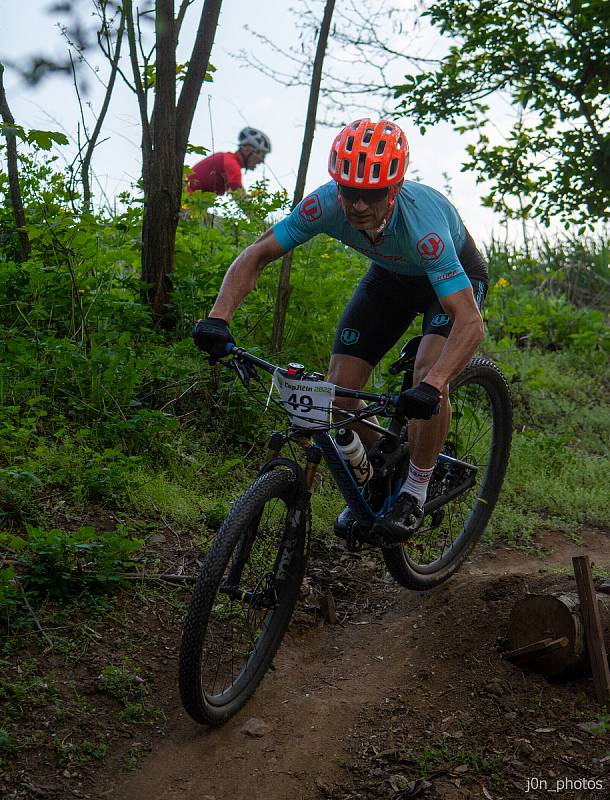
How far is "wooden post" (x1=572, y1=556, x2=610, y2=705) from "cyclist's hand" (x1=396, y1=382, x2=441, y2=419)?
103cm

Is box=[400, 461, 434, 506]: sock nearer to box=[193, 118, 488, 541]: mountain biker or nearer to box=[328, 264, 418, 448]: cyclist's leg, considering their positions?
box=[193, 118, 488, 541]: mountain biker

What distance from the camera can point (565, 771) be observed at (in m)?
3.13

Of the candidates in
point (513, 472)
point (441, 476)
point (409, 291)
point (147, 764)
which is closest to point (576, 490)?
point (513, 472)

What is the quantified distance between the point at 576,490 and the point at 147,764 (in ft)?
Answer: 13.2

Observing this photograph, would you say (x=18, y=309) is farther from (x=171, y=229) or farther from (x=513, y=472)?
(x=513, y=472)

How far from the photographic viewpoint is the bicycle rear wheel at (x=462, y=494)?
177 inches

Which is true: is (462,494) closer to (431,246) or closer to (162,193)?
(431,246)

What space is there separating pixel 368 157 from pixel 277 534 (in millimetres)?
1588

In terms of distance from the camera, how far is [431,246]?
11.8 ft

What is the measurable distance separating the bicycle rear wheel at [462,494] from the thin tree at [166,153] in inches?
96.2

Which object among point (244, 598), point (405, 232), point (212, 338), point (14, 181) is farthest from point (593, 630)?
point (14, 181)

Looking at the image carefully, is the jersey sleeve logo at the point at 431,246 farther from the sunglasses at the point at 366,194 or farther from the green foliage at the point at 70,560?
the green foliage at the point at 70,560

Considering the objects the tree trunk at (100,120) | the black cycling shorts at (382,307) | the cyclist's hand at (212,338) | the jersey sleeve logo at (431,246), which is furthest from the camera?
the tree trunk at (100,120)

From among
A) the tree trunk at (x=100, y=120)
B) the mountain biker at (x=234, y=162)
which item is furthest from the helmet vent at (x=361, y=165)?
the mountain biker at (x=234, y=162)
